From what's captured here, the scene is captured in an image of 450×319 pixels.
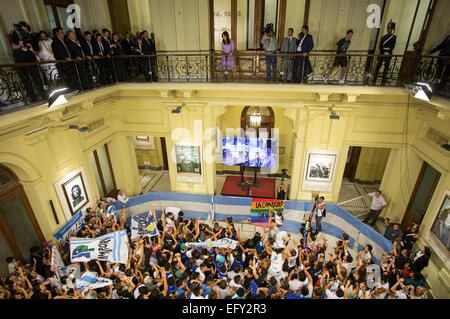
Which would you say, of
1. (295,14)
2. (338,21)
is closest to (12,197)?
(295,14)

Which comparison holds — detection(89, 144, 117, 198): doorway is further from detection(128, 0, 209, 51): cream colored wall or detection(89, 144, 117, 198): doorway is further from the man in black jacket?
the man in black jacket

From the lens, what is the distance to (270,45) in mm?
7855

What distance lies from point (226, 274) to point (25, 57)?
22.1 ft

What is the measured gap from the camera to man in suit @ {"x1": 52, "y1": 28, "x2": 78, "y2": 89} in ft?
21.0

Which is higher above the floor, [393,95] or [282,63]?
[282,63]

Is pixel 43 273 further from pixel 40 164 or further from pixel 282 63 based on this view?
pixel 282 63

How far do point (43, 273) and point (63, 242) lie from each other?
918 mm

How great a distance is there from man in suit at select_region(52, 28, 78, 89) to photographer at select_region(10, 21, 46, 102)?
53 centimetres

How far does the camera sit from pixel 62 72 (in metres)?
6.53

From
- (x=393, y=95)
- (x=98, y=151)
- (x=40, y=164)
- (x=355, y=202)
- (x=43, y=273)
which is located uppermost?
(x=393, y=95)

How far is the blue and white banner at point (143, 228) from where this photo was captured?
286 inches

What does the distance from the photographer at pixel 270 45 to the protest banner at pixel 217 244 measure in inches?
202

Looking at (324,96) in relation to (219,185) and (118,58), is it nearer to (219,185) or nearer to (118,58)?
(219,185)
